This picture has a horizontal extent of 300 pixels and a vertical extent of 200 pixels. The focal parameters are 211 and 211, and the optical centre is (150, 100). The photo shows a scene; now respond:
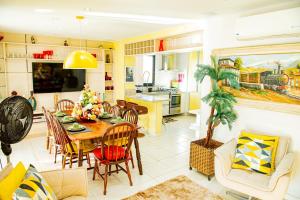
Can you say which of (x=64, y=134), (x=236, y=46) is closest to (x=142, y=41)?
(x=236, y=46)

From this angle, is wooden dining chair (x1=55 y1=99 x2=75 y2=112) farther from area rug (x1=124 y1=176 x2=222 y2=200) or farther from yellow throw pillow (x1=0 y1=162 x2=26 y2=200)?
yellow throw pillow (x1=0 y1=162 x2=26 y2=200)

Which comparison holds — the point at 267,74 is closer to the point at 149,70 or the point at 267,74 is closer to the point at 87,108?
the point at 87,108

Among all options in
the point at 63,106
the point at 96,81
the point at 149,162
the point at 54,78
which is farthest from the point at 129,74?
the point at 149,162

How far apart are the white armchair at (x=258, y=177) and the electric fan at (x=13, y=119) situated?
→ 2202 millimetres

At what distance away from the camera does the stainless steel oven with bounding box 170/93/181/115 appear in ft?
23.8

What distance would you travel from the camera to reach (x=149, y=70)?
7.88m

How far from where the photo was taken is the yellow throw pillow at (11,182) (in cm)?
146

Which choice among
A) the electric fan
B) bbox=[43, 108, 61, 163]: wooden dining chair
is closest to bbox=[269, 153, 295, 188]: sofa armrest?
the electric fan

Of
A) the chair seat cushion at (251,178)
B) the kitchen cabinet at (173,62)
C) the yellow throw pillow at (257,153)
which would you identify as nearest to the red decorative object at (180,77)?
the kitchen cabinet at (173,62)

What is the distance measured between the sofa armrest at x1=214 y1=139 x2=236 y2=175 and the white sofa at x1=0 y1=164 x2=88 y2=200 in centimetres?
162

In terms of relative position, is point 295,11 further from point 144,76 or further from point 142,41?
point 144,76

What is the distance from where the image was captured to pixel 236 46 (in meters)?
3.29

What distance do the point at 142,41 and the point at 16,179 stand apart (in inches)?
183

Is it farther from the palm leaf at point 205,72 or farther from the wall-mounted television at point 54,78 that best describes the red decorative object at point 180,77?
the palm leaf at point 205,72
